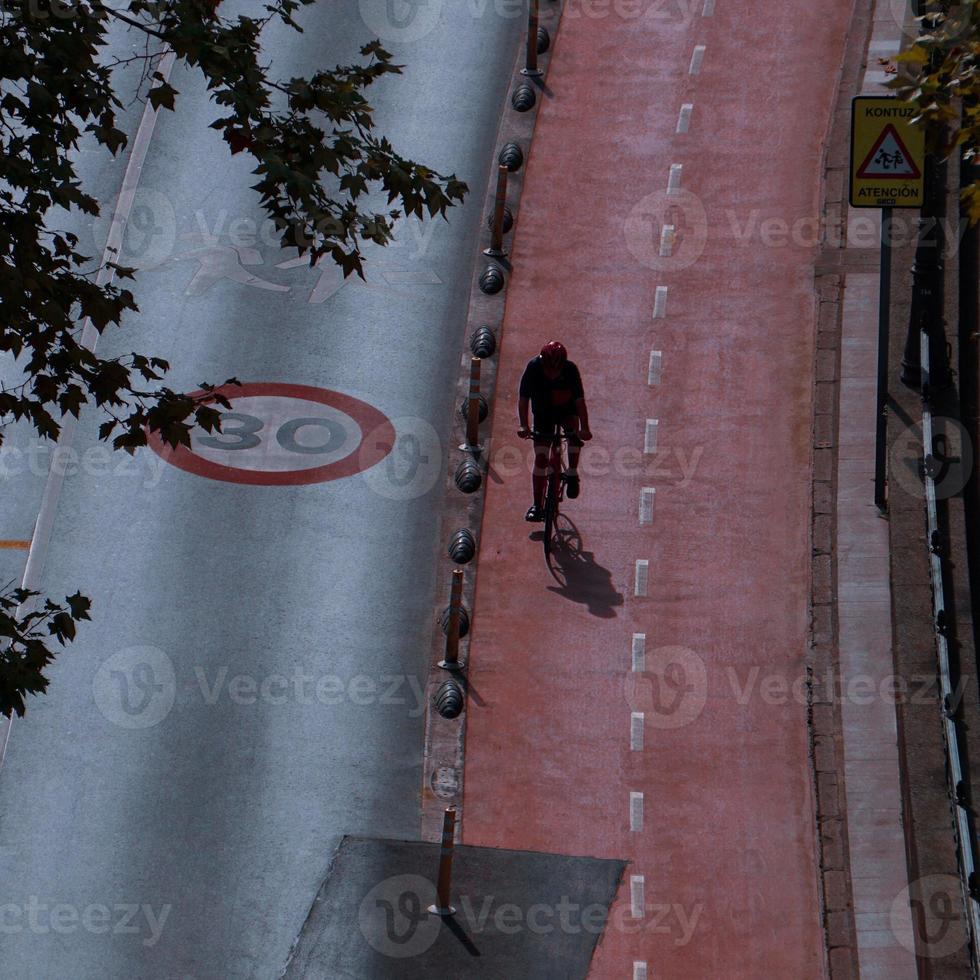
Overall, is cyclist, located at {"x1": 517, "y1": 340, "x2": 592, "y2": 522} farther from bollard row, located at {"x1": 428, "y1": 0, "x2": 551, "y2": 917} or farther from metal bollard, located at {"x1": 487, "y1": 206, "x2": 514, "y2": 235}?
metal bollard, located at {"x1": 487, "y1": 206, "x2": 514, "y2": 235}

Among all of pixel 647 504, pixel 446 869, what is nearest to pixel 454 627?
pixel 647 504

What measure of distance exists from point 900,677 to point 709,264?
7.84 meters

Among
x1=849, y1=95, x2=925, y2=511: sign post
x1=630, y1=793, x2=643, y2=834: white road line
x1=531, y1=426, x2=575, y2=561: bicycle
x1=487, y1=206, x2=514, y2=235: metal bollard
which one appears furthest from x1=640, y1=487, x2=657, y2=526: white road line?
x1=487, y1=206, x2=514, y2=235: metal bollard

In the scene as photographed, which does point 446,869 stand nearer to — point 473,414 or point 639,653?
point 639,653

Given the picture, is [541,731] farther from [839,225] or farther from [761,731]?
[839,225]

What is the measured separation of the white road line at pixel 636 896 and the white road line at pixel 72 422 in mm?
4966

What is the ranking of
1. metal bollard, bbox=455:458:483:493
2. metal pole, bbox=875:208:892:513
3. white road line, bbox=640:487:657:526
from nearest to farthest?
metal pole, bbox=875:208:892:513 → white road line, bbox=640:487:657:526 → metal bollard, bbox=455:458:483:493

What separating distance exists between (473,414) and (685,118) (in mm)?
6806

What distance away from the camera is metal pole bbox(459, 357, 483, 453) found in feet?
60.7

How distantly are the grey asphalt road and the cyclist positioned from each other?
2.03 m

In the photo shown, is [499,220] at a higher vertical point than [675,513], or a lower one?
higher

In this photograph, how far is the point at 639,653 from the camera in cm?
1642

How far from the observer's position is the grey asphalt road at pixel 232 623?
1447 centimetres

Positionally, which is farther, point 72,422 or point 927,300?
point 72,422
